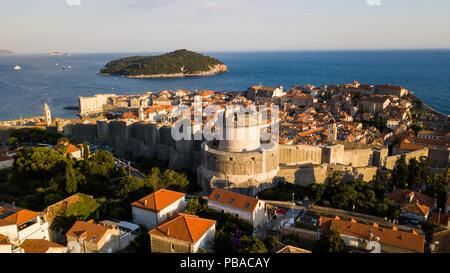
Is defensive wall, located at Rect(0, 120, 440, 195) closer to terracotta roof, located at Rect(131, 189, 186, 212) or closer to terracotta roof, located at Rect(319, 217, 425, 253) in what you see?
terracotta roof, located at Rect(131, 189, 186, 212)

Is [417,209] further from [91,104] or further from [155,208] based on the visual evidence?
[91,104]


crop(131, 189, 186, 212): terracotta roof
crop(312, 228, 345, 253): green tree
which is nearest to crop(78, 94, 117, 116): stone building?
crop(131, 189, 186, 212): terracotta roof

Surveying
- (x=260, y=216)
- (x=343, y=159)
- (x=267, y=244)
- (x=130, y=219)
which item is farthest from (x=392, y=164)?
(x=130, y=219)

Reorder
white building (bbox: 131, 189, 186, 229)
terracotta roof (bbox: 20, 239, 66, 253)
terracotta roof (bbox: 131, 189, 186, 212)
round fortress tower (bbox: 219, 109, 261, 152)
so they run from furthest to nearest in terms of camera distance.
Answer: round fortress tower (bbox: 219, 109, 261, 152) < terracotta roof (bbox: 131, 189, 186, 212) < white building (bbox: 131, 189, 186, 229) < terracotta roof (bbox: 20, 239, 66, 253)

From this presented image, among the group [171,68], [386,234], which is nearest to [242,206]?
[386,234]

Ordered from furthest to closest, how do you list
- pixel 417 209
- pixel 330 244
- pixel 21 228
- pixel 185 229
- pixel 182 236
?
pixel 417 209 → pixel 21 228 → pixel 185 229 → pixel 182 236 → pixel 330 244
